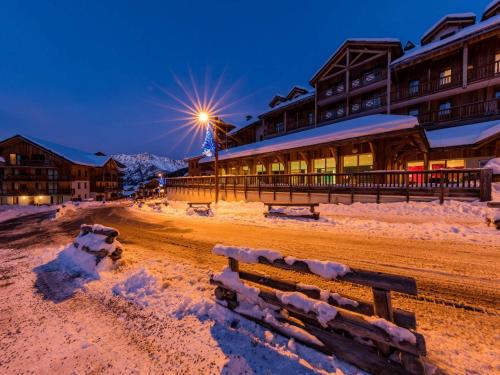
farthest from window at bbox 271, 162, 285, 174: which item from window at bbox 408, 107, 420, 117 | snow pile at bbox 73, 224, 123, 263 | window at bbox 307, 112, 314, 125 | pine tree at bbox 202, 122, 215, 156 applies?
snow pile at bbox 73, 224, 123, 263

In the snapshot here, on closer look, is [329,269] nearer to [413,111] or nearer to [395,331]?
[395,331]

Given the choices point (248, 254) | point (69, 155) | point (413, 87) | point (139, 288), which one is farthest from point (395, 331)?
point (69, 155)

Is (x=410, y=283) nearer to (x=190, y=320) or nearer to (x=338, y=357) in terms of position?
(x=338, y=357)

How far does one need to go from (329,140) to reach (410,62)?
13807 millimetres

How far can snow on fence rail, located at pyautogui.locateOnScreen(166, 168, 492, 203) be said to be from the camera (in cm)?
958

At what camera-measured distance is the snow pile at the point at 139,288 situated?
397 centimetres

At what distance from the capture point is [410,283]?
84.6 inches

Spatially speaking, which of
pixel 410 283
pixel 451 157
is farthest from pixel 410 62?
pixel 410 283

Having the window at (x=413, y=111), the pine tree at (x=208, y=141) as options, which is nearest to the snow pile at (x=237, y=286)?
the window at (x=413, y=111)

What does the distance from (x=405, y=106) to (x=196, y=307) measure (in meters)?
26.8

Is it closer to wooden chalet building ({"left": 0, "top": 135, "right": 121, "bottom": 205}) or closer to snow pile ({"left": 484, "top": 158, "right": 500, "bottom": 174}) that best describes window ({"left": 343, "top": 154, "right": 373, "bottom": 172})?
snow pile ({"left": 484, "top": 158, "right": 500, "bottom": 174})

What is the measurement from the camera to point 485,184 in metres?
9.13

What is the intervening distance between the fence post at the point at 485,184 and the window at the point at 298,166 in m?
13.7

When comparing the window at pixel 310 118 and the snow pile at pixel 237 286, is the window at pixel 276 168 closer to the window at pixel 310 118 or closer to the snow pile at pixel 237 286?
the window at pixel 310 118
